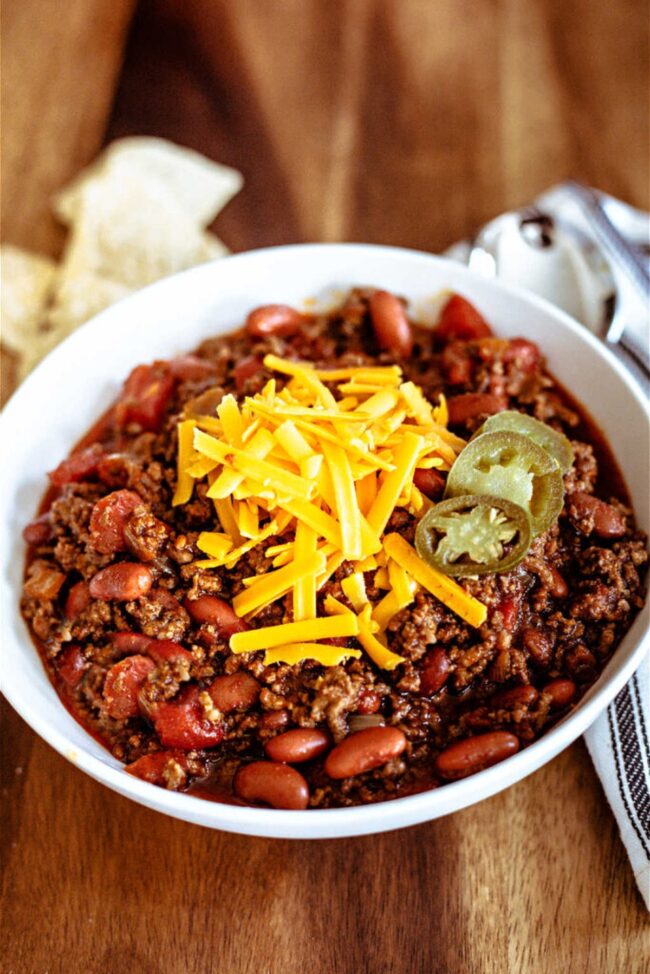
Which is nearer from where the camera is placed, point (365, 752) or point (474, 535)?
point (365, 752)

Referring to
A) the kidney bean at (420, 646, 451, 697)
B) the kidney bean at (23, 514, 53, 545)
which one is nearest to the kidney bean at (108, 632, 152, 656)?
the kidney bean at (23, 514, 53, 545)

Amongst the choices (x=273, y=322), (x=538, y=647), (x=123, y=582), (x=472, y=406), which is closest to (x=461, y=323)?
(x=472, y=406)

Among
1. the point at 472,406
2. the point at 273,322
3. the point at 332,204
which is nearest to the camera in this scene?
the point at 472,406

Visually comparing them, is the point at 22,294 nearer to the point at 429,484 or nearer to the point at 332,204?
the point at 332,204

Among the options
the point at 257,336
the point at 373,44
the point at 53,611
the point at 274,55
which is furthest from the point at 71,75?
the point at 53,611

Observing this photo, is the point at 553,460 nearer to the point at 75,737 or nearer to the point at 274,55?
the point at 75,737
